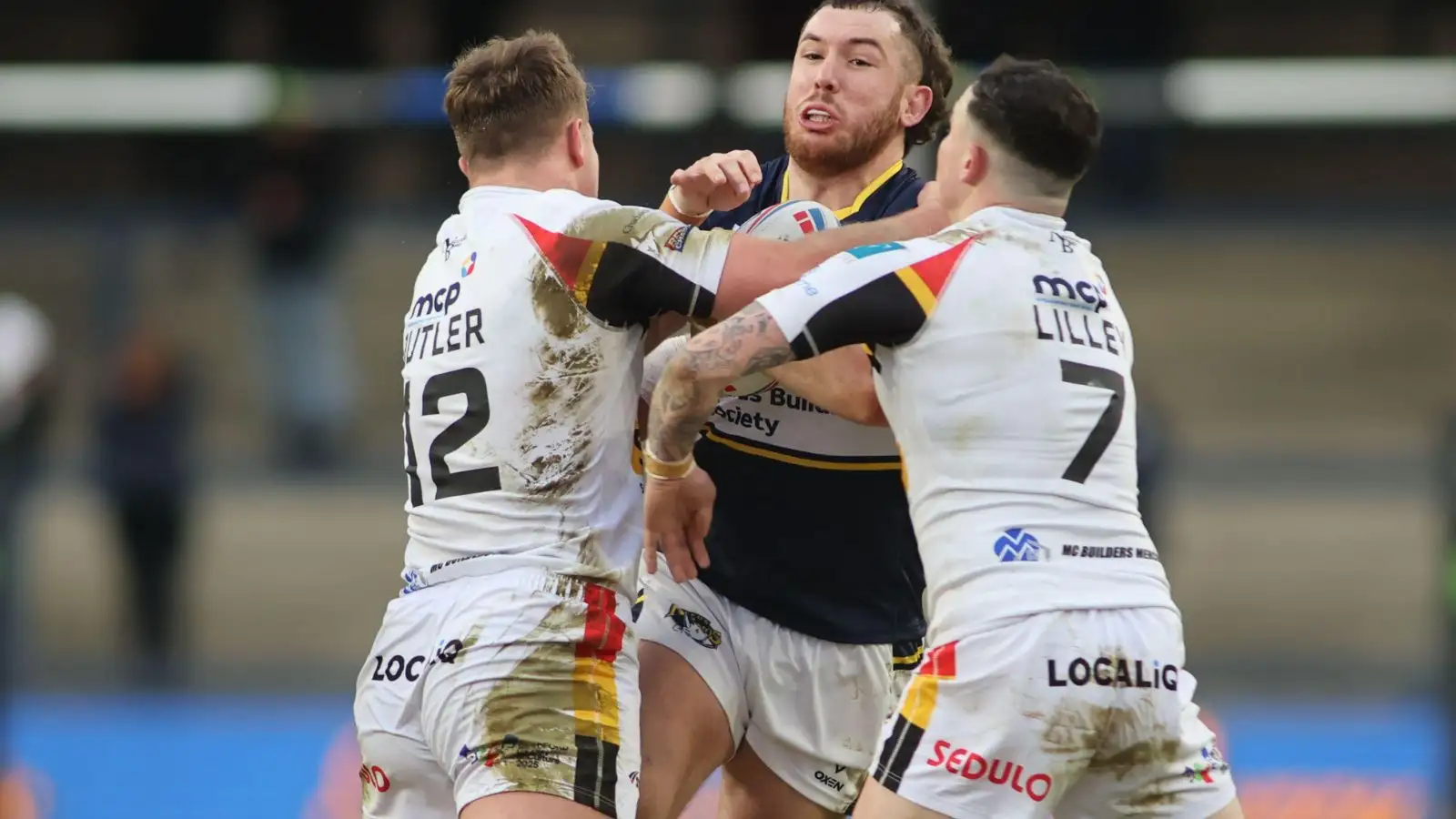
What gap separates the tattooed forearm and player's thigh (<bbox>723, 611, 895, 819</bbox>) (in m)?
0.98

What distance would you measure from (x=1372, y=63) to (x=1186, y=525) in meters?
4.07

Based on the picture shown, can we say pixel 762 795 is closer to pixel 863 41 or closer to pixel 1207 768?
pixel 1207 768

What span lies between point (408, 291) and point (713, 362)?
11136 mm

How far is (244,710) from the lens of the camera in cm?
1137

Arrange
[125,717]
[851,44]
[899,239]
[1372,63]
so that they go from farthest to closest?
[1372,63]
[125,717]
[851,44]
[899,239]

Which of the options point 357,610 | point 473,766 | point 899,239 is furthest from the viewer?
point 357,610

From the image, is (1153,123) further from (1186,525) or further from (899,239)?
(899,239)

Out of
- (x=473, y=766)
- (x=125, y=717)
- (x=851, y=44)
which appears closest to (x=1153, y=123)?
(x=125, y=717)

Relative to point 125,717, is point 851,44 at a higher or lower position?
higher

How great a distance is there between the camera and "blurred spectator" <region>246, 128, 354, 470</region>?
13344 millimetres

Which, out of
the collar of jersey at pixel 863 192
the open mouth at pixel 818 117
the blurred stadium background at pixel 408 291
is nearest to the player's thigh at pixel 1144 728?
the collar of jersey at pixel 863 192

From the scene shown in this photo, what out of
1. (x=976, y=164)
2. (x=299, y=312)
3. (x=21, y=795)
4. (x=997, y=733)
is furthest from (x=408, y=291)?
(x=997, y=733)

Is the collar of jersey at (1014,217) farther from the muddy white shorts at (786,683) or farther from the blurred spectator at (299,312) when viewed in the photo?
the blurred spectator at (299,312)

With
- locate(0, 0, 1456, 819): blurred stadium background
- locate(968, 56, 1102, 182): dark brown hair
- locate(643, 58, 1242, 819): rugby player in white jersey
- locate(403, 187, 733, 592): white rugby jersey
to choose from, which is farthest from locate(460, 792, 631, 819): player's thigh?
locate(0, 0, 1456, 819): blurred stadium background
